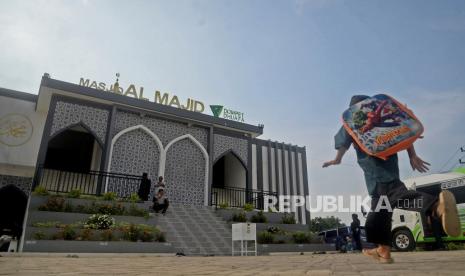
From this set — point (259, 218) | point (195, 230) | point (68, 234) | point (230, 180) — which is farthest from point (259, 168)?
point (68, 234)

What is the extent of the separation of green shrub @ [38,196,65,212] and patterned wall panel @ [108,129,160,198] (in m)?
3.29

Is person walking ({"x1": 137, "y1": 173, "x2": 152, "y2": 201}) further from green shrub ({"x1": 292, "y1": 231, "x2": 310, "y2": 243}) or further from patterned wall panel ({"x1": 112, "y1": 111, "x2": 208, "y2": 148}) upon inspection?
green shrub ({"x1": 292, "y1": 231, "x2": 310, "y2": 243})

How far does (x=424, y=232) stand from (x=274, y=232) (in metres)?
5.28

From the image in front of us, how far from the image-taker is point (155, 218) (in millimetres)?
10922

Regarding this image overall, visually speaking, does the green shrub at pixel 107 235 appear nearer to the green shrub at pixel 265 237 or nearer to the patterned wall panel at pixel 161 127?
the green shrub at pixel 265 237

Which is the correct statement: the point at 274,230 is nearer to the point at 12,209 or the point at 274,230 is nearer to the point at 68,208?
the point at 68,208

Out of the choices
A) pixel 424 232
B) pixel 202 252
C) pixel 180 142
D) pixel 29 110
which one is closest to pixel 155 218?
pixel 202 252

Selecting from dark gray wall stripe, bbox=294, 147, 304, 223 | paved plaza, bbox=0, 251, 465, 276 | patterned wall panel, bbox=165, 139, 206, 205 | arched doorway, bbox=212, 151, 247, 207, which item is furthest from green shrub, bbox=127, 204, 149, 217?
dark gray wall stripe, bbox=294, 147, 304, 223

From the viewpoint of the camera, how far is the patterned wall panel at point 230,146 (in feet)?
53.4

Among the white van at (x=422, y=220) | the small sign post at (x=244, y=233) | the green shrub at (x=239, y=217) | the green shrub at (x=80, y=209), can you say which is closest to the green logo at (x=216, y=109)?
the green shrub at (x=239, y=217)

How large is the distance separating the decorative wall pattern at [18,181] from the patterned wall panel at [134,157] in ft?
13.3

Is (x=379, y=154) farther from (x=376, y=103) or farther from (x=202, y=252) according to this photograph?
(x=202, y=252)

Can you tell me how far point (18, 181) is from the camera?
561 inches

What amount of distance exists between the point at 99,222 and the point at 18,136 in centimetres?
730
